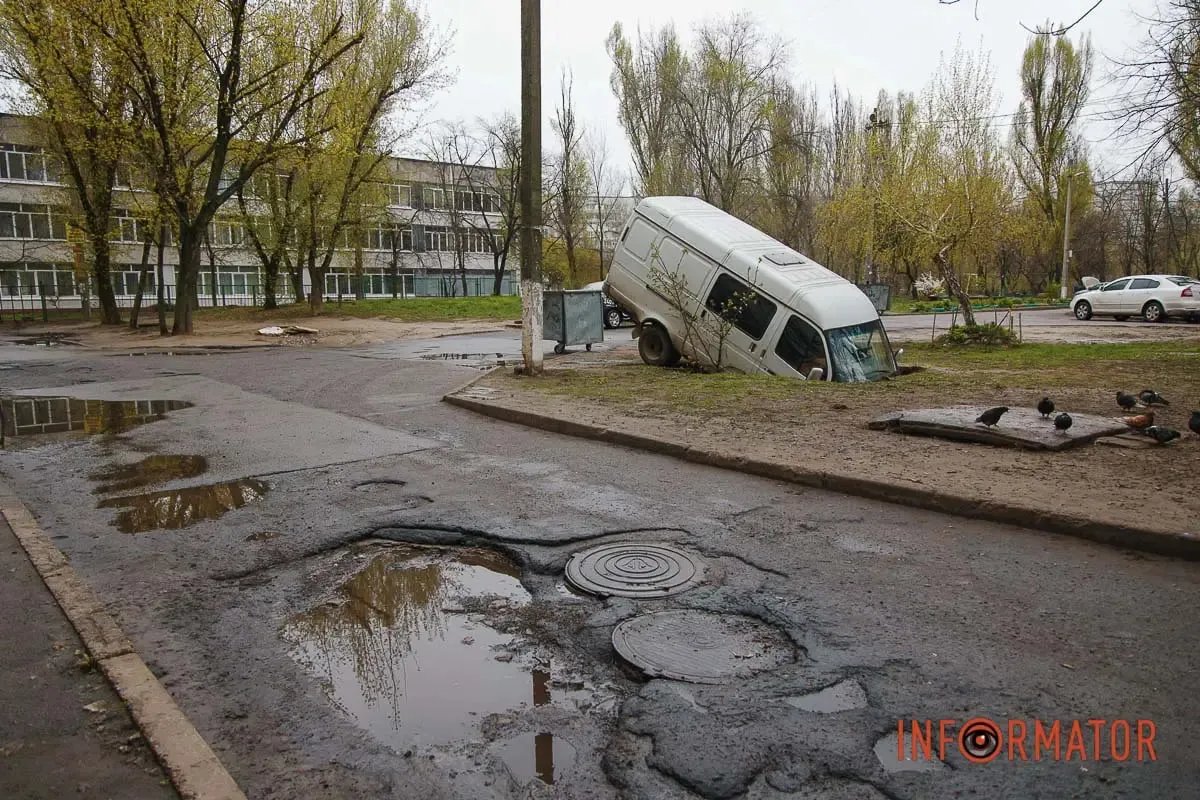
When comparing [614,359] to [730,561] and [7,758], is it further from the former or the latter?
[7,758]

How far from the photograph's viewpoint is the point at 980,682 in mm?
3072

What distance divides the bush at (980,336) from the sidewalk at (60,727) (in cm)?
1865

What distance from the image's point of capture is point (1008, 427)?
23.2 ft

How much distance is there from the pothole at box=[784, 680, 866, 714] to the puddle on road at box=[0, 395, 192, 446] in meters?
8.69

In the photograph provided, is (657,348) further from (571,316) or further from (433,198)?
(433,198)

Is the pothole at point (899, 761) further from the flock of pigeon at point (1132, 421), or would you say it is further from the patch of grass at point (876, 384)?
the patch of grass at point (876, 384)

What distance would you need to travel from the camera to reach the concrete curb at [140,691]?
248 cm

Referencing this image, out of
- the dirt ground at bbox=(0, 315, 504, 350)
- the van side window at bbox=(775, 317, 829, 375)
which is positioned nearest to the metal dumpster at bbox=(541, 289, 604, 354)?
the van side window at bbox=(775, 317, 829, 375)

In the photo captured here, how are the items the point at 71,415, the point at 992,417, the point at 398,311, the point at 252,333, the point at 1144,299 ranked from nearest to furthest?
1. the point at 992,417
2. the point at 71,415
3. the point at 252,333
4. the point at 1144,299
5. the point at 398,311

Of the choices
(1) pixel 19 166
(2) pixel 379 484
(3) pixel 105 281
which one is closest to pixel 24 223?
(1) pixel 19 166

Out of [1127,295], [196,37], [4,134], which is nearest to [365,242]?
[196,37]

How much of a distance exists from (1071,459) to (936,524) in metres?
2.04

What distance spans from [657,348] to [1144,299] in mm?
23020

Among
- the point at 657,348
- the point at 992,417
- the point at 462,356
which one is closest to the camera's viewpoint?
the point at 992,417
